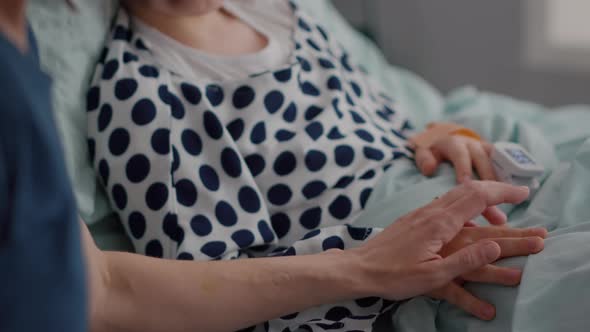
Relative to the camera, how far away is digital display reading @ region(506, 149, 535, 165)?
939 millimetres

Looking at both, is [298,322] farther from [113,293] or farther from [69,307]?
[69,307]

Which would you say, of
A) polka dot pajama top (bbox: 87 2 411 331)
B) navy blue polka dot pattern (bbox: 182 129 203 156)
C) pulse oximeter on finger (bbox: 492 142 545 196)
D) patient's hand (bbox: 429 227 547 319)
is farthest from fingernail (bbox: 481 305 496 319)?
navy blue polka dot pattern (bbox: 182 129 203 156)

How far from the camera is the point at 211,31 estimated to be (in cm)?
105

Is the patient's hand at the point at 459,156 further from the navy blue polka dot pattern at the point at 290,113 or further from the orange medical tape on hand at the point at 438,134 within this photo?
the navy blue polka dot pattern at the point at 290,113

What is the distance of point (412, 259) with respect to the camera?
0.77 meters

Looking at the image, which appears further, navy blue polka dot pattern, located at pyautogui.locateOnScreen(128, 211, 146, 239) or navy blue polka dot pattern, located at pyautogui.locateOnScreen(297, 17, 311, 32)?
navy blue polka dot pattern, located at pyautogui.locateOnScreen(297, 17, 311, 32)

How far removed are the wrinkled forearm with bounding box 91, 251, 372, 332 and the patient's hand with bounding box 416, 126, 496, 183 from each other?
0.93ft

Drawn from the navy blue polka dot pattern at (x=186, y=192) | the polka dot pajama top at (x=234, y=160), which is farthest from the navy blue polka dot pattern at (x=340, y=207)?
the navy blue polka dot pattern at (x=186, y=192)

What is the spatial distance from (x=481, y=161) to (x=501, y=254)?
0.78 ft

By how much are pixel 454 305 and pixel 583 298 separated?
0.54 feet

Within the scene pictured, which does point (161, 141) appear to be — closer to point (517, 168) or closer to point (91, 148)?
point (91, 148)

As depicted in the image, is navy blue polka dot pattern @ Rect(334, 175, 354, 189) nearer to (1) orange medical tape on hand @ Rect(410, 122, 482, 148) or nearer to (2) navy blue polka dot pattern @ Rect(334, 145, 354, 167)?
(2) navy blue polka dot pattern @ Rect(334, 145, 354, 167)

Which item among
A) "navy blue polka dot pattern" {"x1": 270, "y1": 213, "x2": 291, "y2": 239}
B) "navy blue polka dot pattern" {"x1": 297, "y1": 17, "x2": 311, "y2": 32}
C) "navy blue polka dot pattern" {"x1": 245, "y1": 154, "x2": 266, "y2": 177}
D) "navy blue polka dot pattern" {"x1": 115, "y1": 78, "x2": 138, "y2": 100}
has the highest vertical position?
"navy blue polka dot pattern" {"x1": 297, "y1": 17, "x2": 311, "y2": 32}

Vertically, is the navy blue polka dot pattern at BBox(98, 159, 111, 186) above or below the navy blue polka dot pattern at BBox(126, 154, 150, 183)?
below
